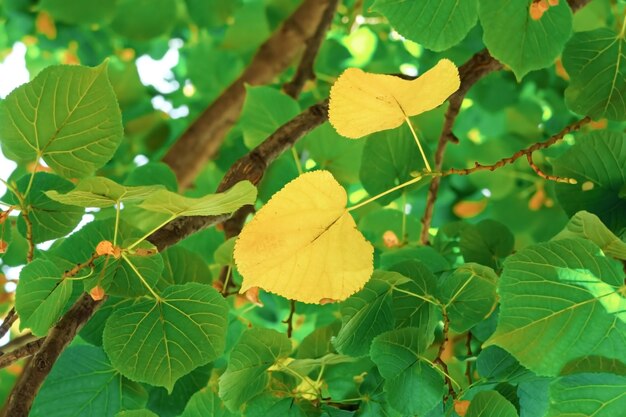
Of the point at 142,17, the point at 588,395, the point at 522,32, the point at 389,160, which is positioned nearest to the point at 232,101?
the point at 142,17

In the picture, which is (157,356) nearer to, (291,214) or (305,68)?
(291,214)

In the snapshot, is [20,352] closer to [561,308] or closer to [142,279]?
[142,279]

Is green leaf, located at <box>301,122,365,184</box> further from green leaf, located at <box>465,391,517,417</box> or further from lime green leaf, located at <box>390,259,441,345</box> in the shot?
green leaf, located at <box>465,391,517,417</box>

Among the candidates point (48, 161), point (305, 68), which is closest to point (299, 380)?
point (48, 161)

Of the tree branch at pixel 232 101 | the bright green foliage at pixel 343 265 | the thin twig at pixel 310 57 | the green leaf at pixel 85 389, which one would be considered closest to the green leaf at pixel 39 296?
the bright green foliage at pixel 343 265

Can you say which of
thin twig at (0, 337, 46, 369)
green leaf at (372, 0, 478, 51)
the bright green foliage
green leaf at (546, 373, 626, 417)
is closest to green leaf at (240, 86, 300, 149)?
the bright green foliage

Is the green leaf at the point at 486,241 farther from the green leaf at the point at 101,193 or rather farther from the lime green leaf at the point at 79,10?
the lime green leaf at the point at 79,10
